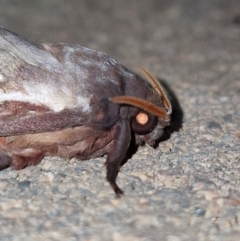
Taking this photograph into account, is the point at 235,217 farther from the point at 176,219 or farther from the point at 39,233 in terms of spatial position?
the point at 39,233

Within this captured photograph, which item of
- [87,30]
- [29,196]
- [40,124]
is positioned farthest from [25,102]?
[87,30]

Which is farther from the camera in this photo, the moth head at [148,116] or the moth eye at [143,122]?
the moth eye at [143,122]

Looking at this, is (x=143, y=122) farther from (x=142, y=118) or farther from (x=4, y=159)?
(x=4, y=159)

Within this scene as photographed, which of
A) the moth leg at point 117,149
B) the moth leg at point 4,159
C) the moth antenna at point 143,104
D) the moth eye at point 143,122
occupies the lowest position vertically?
the moth leg at point 4,159

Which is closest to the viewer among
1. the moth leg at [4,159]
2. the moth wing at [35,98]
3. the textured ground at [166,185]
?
the textured ground at [166,185]

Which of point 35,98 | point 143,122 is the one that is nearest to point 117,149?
point 143,122

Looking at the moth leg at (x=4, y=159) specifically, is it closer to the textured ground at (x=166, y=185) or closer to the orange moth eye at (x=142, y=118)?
the textured ground at (x=166, y=185)

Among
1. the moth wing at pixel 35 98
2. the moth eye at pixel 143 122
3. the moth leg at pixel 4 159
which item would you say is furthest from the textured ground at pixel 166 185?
the moth wing at pixel 35 98
